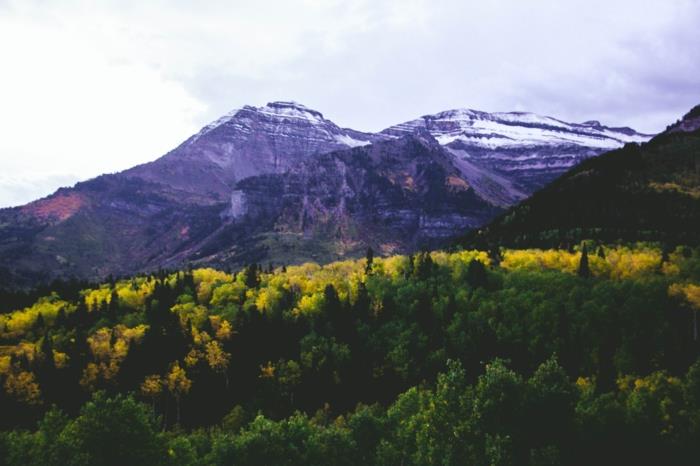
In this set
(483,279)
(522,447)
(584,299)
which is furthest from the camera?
(483,279)

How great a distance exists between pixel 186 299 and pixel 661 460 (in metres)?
149

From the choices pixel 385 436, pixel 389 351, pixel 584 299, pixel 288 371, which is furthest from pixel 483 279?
pixel 385 436

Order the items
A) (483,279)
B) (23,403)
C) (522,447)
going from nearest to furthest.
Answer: (522,447) → (23,403) → (483,279)

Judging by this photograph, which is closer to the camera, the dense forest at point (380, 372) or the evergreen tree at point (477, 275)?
the dense forest at point (380, 372)

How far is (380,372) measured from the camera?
490 ft

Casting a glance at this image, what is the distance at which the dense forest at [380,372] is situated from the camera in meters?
74.8

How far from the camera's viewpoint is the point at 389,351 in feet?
512

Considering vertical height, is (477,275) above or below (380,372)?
above

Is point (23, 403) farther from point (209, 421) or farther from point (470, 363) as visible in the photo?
point (470, 363)

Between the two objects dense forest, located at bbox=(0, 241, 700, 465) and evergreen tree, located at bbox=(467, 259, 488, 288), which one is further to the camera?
evergreen tree, located at bbox=(467, 259, 488, 288)

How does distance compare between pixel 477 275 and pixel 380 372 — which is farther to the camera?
pixel 477 275

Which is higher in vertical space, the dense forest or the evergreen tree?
the evergreen tree

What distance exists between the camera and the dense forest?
74.8 m

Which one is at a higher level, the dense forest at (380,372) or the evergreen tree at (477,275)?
the evergreen tree at (477,275)
